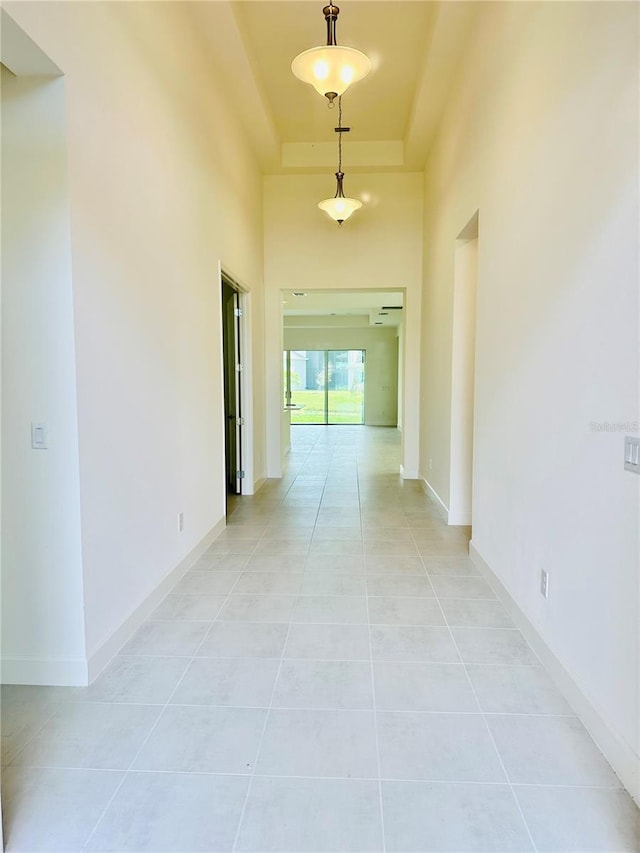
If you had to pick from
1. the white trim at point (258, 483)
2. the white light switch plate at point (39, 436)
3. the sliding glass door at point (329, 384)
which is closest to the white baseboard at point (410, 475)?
the white trim at point (258, 483)

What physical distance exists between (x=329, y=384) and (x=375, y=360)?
152 centimetres

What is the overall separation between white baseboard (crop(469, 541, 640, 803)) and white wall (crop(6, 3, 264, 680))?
2.00m

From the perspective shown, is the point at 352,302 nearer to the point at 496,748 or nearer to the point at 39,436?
the point at 39,436

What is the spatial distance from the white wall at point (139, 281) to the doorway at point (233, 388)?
1.35m

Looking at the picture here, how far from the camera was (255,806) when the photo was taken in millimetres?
1514

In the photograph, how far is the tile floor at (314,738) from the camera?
1.44 meters

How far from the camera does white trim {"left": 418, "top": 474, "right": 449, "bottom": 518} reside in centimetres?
469

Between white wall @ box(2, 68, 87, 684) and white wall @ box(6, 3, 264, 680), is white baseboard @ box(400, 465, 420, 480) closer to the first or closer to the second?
white wall @ box(6, 3, 264, 680)

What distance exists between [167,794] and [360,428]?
478 inches

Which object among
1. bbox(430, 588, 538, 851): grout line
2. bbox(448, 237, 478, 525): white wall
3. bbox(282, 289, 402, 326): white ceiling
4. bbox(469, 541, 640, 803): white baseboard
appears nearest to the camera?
bbox(430, 588, 538, 851): grout line

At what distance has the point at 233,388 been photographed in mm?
5691

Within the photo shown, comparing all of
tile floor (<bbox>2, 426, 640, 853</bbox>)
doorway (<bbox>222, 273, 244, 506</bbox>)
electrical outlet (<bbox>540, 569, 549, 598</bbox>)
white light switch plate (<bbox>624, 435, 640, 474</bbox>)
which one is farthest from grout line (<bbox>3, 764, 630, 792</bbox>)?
doorway (<bbox>222, 273, 244, 506</bbox>)

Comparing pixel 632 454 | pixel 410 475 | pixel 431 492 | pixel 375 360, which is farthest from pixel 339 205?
pixel 375 360

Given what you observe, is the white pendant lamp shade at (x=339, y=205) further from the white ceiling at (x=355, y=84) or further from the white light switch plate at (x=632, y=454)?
the white light switch plate at (x=632, y=454)
